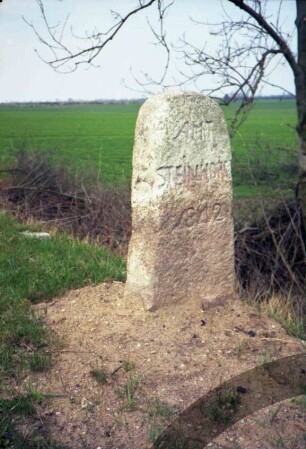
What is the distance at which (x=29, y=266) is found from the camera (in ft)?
20.4

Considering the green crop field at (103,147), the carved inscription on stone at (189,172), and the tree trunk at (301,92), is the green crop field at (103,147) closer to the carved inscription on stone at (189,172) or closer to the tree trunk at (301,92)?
the tree trunk at (301,92)

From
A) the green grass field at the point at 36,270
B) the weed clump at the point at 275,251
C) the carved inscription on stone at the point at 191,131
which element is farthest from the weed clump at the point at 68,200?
the carved inscription on stone at the point at 191,131

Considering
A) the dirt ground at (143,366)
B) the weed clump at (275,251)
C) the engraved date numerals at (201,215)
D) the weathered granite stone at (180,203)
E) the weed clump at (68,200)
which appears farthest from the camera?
the weed clump at (68,200)

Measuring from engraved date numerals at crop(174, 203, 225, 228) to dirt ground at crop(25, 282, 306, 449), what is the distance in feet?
2.21

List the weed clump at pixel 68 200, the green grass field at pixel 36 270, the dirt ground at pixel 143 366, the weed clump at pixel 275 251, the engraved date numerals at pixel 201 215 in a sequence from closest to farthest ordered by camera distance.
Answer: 1. the dirt ground at pixel 143 366
2. the green grass field at pixel 36 270
3. the engraved date numerals at pixel 201 215
4. the weed clump at pixel 275 251
5. the weed clump at pixel 68 200

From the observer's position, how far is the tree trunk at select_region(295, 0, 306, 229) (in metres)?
8.17

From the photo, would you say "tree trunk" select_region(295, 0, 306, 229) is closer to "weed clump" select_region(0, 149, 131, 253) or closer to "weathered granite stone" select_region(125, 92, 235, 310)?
"weed clump" select_region(0, 149, 131, 253)

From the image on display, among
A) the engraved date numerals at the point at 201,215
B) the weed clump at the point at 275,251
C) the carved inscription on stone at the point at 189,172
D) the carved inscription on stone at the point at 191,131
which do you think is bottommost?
the weed clump at the point at 275,251

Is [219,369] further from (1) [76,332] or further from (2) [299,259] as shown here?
(2) [299,259]

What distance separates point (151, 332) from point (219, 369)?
2.12ft

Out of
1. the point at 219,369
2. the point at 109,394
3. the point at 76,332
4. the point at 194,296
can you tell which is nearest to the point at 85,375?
the point at 109,394

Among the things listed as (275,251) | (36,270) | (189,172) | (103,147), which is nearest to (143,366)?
(189,172)

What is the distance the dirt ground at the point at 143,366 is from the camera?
145 inches

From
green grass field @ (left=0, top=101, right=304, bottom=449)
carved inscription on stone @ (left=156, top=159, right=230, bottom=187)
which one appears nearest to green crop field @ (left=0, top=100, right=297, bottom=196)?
green grass field @ (left=0, top=101, right=304, bottom=449)
